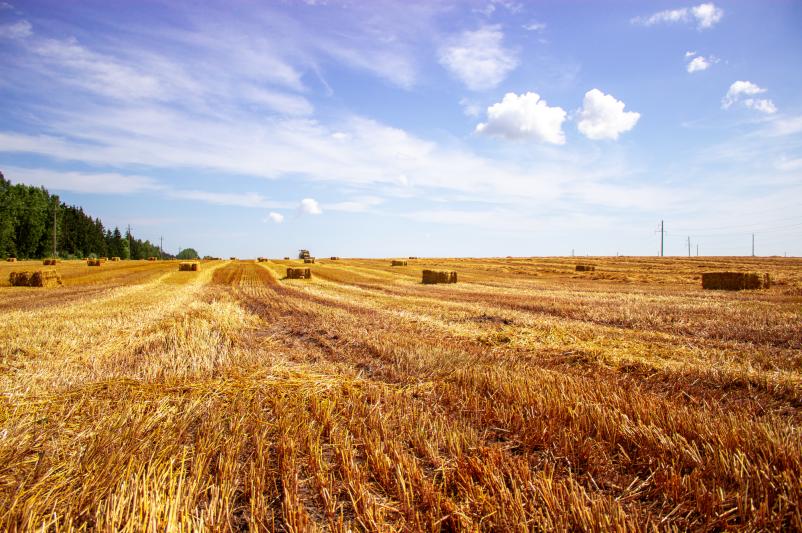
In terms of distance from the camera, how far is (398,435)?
341 centimetres

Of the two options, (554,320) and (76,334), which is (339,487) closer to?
(76,334)

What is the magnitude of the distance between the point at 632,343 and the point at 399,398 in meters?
5.45

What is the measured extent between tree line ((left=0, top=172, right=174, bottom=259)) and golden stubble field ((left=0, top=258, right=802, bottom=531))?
95173mm

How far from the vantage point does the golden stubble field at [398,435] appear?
2.34 metres

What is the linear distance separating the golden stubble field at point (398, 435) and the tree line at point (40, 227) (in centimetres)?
9517

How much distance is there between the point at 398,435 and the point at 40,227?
114 m

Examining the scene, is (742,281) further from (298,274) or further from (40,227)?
(40,227)

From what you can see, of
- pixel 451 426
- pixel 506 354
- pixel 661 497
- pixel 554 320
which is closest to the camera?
pixel 661 497

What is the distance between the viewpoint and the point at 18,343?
22.5ft

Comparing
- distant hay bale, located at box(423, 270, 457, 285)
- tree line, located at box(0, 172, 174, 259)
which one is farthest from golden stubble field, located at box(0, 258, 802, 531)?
tree line, located at box(0, 172, 174, 259)

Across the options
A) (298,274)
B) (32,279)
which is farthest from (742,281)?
(32,279)

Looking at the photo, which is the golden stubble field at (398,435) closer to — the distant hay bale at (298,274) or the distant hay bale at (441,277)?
the distant hay bale at (441,277)

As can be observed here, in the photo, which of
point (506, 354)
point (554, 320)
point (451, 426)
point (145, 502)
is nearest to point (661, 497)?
point (451, 426)

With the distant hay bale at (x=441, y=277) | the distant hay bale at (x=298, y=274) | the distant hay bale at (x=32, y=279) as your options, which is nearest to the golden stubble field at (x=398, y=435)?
the distant hay bale at (x=441, y=277)
